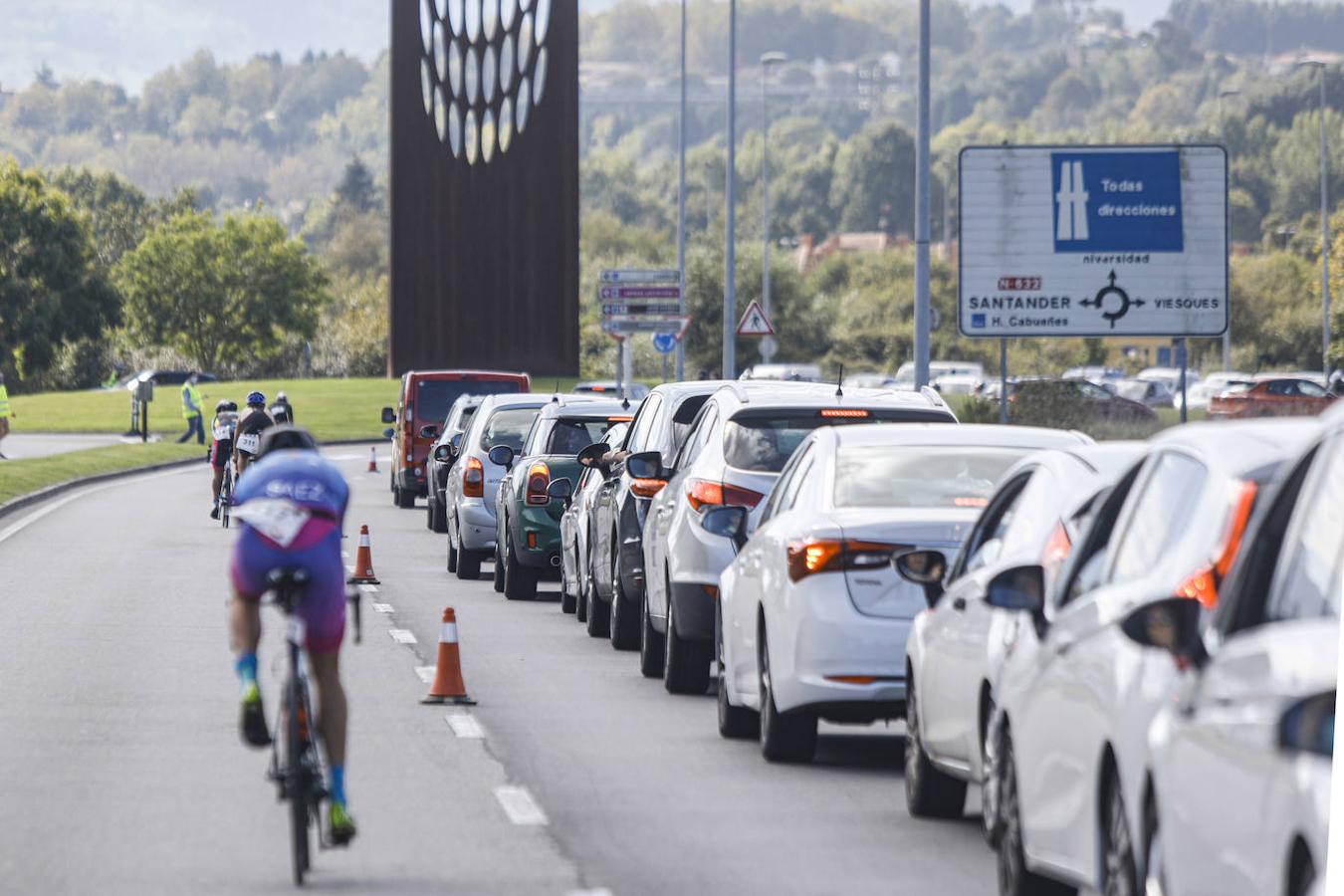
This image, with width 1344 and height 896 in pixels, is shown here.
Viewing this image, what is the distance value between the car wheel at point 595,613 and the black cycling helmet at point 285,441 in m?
8.34

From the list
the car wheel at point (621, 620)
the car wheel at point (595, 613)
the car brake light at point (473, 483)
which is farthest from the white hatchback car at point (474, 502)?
the car wheel at point (621, 620)

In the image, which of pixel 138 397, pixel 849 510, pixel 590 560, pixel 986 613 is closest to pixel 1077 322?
pixel 590 560

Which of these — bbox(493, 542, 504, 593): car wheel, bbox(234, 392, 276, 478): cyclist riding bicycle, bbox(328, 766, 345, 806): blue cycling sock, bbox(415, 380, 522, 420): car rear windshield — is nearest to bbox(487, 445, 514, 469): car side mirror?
bbox(493, 542, 504, 593): car wheel

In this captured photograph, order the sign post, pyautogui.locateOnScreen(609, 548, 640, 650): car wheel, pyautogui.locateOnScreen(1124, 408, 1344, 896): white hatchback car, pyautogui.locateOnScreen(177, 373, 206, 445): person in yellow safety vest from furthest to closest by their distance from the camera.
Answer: pyautogui.locateOnScreen(177, 373, 206, 445): person in yellow safety vest < the sign post < pyautogui.locateOnScreen(609, 548, 640, 650): car wheel < pyautogui.locateOnScreen(1124, 408, 1344, 896): white hatchback car

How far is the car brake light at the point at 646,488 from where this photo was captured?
52.4 feet

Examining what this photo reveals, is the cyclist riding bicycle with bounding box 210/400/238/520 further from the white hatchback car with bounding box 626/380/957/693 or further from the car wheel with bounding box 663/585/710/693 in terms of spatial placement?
the white hatchback car with bounding box 626/380/957/693

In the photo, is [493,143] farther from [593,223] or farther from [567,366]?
[593,223]

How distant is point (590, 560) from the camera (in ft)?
58.3

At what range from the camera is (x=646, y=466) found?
15.4 metres

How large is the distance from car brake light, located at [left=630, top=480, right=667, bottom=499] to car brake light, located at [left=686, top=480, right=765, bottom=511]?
2.22 meters

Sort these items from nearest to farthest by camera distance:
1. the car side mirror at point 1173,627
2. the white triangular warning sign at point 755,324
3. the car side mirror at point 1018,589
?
the car side mirror at point 1173,627
the car side mirror at point 1018,589
the white triangular warning sign at point 755,324

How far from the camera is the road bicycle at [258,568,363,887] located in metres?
8.16

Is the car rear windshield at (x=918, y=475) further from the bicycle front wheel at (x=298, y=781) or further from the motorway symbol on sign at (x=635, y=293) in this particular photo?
the motorway symbol on sign at (x=635, y=293)

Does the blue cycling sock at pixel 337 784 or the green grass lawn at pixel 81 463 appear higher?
the blue cycling sock at pixel 337 784
